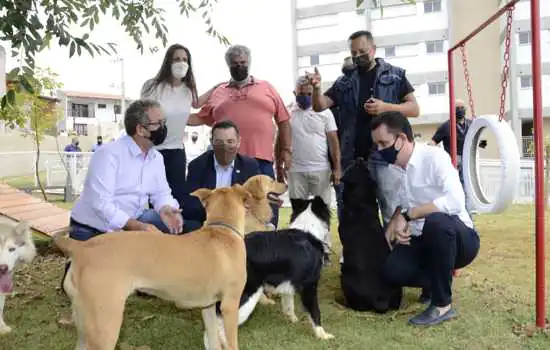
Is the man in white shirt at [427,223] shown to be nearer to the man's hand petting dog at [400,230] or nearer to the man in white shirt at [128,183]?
the man's hand petting dog at [400,230]

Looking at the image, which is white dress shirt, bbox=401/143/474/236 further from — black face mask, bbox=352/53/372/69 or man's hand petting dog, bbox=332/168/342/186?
man's hand petting dog, bbox=332/168/342/186

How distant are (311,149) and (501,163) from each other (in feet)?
6.47

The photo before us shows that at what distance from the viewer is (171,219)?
3.77 meters

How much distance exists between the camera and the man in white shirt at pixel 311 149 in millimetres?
5324

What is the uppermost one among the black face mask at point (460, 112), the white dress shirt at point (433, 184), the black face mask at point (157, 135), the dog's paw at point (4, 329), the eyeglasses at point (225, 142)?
the black face mask at point (460, 112)

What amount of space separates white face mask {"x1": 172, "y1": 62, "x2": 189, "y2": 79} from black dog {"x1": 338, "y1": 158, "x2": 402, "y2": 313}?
5.94 feet

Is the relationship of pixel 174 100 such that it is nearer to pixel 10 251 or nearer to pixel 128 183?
pixel 128 183

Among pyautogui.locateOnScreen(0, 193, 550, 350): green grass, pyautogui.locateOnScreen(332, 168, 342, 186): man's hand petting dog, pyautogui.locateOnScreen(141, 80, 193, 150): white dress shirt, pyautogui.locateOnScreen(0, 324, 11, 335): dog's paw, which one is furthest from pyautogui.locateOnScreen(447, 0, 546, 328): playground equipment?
pyautogui.locateOnScreen(0, 324, 11, 335): dog's paw

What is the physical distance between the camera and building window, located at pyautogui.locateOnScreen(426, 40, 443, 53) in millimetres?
29266

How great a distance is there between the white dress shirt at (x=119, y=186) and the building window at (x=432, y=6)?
28.8 m

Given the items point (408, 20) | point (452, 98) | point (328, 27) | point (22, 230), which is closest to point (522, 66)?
point (408, 20)

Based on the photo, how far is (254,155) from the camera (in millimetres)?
4723

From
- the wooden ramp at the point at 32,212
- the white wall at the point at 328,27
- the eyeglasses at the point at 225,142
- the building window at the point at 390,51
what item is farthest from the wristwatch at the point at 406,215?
the white wall at the point at 328,27

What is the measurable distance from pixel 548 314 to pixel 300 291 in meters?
1.88
